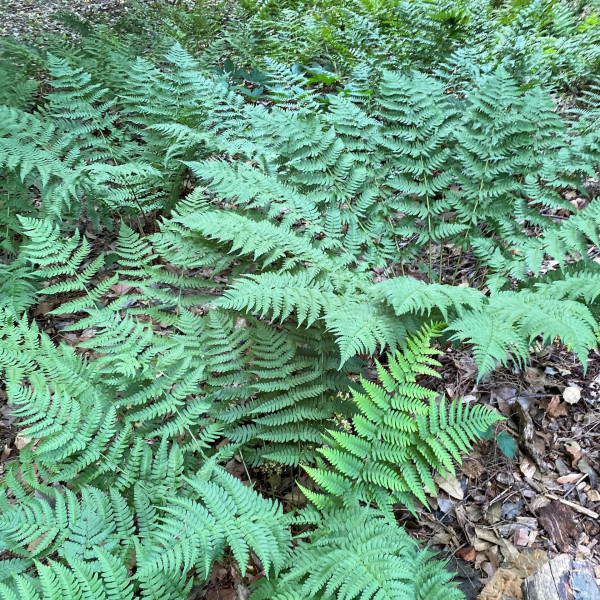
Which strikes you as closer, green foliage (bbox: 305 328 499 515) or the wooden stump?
the wooden stump

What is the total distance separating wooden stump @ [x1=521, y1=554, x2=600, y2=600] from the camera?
1.84 m

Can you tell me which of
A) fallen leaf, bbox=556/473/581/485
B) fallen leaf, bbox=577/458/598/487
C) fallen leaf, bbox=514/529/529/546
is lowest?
fallen leaf, bbox=514/529/529/546

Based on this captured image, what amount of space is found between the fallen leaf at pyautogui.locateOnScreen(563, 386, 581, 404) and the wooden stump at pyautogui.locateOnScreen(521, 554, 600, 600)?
3.11ft

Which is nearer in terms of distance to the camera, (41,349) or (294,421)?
(294,421)

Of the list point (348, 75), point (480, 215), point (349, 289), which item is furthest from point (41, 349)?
point (348, 75)

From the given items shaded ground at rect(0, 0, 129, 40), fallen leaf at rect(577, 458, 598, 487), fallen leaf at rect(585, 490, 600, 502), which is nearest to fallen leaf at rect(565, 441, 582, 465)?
fallen leaf at rect(577, 458, 598, 487)

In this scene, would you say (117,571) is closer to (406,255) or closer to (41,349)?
(41,349)

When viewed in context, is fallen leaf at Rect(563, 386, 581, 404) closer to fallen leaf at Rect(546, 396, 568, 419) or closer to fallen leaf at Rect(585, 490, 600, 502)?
fallen leaf at Rect(546, 396, 568, 419)

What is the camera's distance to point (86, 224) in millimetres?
4477

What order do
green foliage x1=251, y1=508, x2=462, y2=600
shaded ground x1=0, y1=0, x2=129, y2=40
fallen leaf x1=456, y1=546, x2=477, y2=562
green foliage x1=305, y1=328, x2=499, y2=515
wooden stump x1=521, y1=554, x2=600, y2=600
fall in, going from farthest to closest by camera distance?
1. shaded ground x1=0, y1=0, x2=129, y2=40
2. fallen leaf x1=456, y1=546, x2=477, y2=562
3. green foliage x1=305, y1=328, x2=499, y2=515
4. wooden stump x1=521, y1=554, x2=600, y2=600
5. green foliage x1=251, y1=508, x2=462, y2=600

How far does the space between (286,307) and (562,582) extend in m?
1.66

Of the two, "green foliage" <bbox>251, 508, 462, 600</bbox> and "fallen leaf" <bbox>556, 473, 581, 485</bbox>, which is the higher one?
"fallen leaf" <bbox>556, 473, 581, 485</bbox>

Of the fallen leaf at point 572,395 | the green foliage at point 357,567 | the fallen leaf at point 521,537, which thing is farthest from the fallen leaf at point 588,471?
the green foliage at point 357,567

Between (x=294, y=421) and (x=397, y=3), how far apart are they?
5.27 meters
